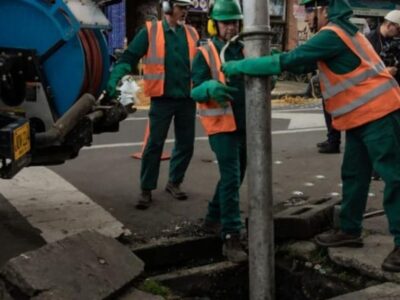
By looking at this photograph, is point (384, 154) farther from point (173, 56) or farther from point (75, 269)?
point (173, 56)

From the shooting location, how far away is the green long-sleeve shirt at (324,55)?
3.61m

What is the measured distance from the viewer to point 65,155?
14.6 ft

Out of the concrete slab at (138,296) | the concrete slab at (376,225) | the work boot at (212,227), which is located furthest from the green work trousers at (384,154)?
the concrete slab at (138,296)

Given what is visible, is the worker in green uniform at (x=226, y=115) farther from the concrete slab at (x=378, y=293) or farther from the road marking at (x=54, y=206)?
the concrete slab at (x=378, y=293)

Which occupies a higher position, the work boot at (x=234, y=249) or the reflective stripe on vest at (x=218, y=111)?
the reflective stripe on vest at (x=218, y=111)

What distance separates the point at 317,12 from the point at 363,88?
568 millimetres

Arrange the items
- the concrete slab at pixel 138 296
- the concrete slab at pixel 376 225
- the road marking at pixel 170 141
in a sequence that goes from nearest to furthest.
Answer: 1. the concrete slab at pixel 138 296
2. the concrete slab at pixel 376 225
3. the road marking at pixel 170 141

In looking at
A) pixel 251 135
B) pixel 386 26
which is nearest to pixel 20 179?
pixel 251 135

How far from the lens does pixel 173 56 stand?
5598 millimetres

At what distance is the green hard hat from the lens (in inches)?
170

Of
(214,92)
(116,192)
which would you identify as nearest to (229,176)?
(214,92)

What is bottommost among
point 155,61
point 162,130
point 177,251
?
point 177,251

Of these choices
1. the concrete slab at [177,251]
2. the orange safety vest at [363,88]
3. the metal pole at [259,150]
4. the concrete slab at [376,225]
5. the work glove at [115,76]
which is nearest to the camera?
the metal pole at [259,150]

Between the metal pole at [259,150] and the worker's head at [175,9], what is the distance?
2.20m
